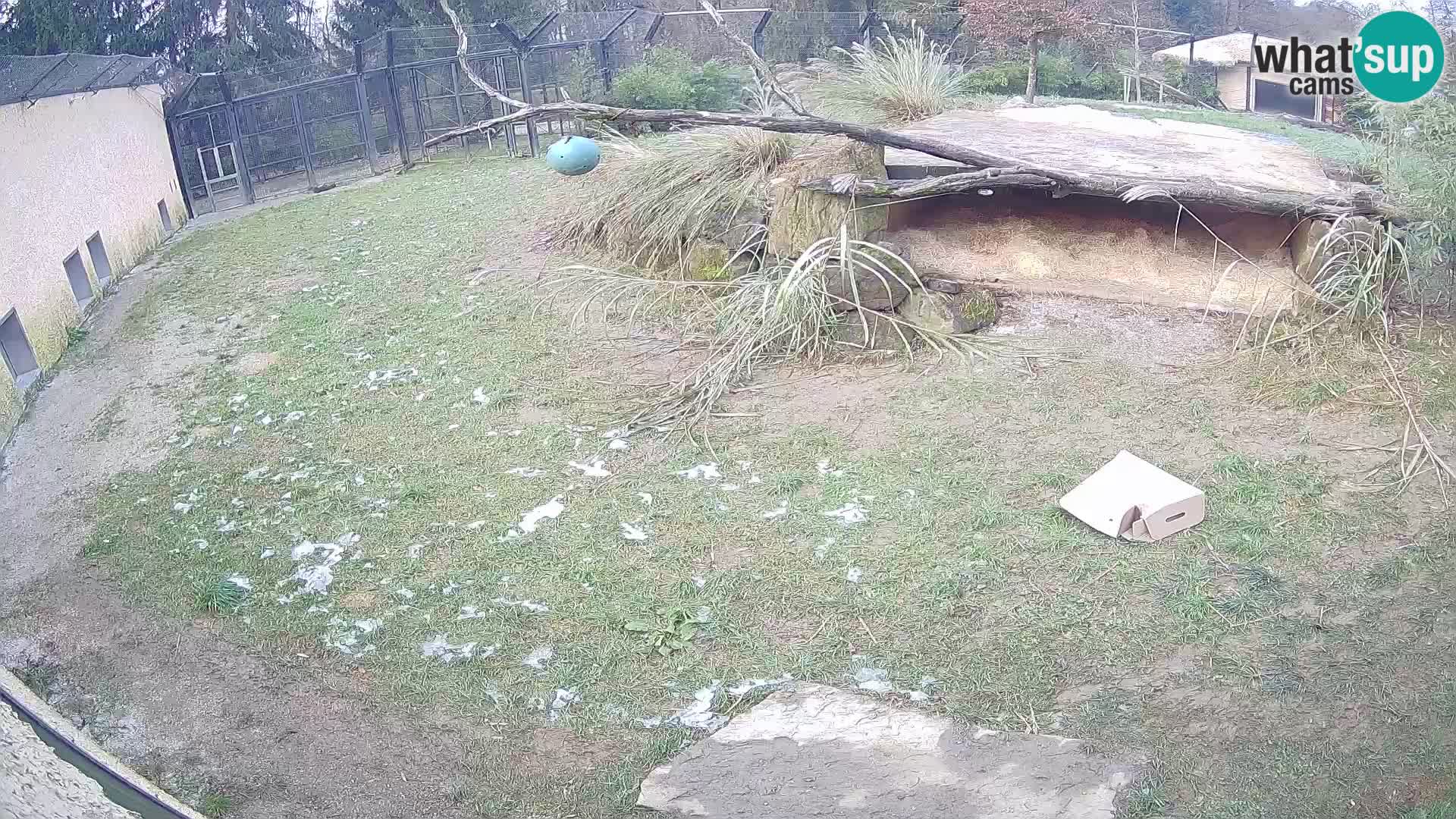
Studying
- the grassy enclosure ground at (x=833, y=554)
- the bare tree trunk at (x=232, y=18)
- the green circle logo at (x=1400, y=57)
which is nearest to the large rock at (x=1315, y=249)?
the grassy enclosure ground at (x=833, y=554)

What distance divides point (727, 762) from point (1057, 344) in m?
3.30

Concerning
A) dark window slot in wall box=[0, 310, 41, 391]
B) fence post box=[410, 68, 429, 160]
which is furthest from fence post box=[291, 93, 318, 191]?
dark window slot in wall box=[0, 310, 41, 391]

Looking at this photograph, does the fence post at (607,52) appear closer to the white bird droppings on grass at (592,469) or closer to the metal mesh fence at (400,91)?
the metal mesh fence at (400,91)

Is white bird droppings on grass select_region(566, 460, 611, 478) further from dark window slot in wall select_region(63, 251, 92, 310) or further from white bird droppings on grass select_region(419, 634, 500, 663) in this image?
dark window slot in wall select_region(63, 251, 92, 310)

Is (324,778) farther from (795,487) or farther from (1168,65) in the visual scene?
(1168,65)

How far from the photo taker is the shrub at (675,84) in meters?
14.2

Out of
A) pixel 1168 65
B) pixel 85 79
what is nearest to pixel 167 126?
pixel 85 79

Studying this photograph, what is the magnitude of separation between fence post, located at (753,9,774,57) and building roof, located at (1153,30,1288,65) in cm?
777

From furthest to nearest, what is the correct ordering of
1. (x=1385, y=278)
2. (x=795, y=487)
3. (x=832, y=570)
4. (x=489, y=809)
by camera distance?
1. (x=1385, y=278)
2. (x=795, y=487)
3. (x=832, y=570)
4. (x=489, y=809)

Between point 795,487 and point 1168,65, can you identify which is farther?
point 1168,65

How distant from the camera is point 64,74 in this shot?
25.5 ft

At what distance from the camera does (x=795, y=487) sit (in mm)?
4422

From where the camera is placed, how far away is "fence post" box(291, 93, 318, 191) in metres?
12.5
